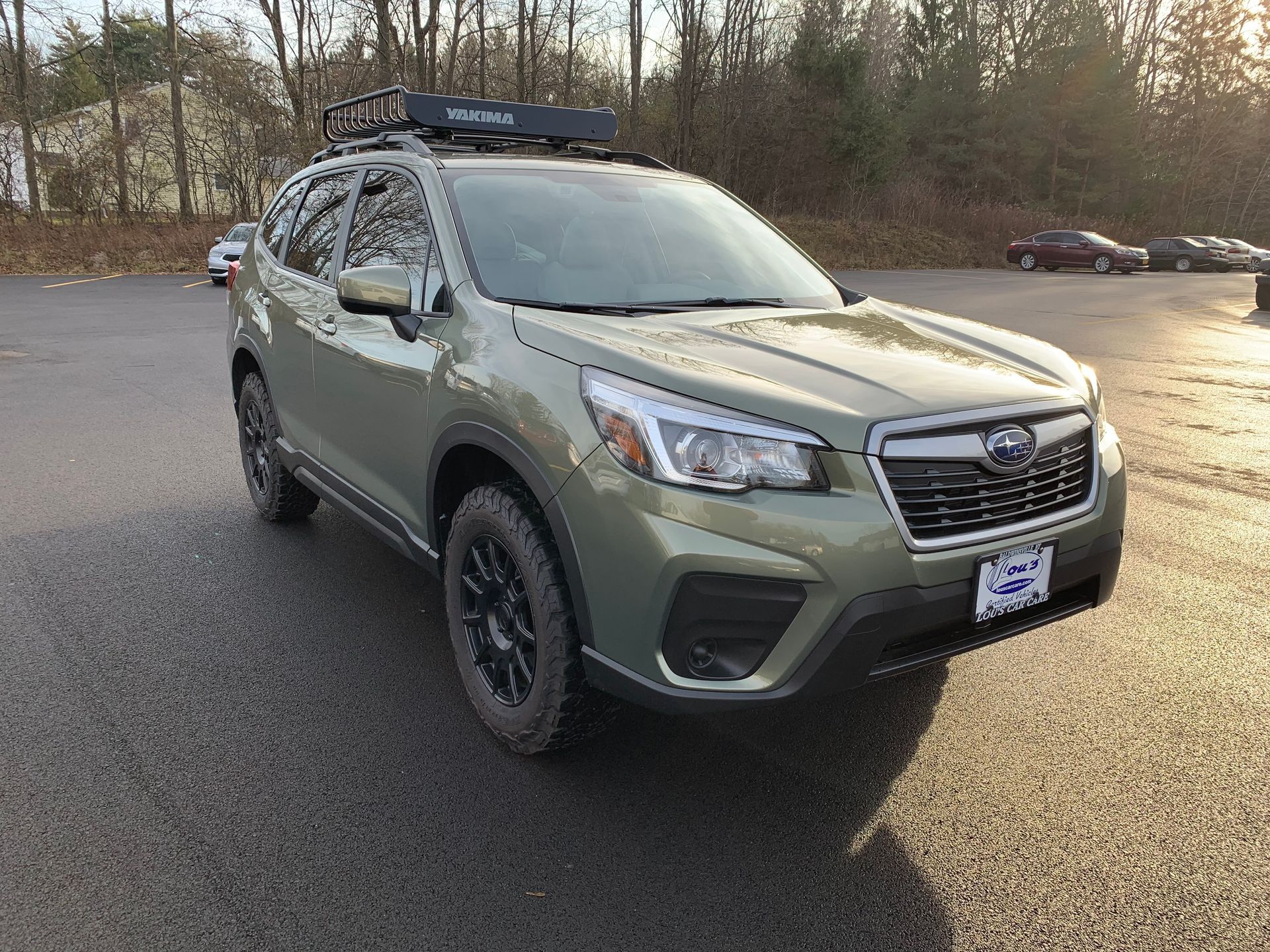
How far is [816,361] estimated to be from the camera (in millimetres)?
2637

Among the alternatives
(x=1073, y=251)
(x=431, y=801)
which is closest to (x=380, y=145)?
(x=431, y=801)

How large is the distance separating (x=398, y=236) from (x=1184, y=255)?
41796mm

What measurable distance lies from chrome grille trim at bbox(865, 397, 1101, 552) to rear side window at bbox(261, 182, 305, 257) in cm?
361

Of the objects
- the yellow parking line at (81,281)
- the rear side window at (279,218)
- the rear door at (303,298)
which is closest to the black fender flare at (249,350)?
the rear door at (303,298)

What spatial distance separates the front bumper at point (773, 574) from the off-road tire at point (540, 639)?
16 centimetres

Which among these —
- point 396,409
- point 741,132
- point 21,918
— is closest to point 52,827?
point 21,918

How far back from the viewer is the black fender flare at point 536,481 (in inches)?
96.0

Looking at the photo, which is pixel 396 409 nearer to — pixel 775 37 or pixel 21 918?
pixel 21 918

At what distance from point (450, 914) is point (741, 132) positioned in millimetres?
39104

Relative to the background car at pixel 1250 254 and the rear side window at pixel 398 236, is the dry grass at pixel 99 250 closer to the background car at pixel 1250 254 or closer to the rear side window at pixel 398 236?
the rear side window at pixel 398 236

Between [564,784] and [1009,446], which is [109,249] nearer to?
[564,784]

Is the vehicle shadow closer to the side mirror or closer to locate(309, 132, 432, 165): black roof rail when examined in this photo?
the side mirror

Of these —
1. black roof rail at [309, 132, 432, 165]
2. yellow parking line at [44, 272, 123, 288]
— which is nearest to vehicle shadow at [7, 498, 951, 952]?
black roof rail at [309, 132, 432, 165]

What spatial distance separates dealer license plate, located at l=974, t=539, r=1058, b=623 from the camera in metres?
2.38
